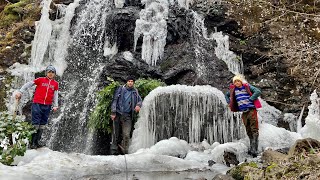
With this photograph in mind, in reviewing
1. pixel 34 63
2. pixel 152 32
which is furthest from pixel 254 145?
pixel 34 63

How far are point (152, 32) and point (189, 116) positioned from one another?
4661 millimetres

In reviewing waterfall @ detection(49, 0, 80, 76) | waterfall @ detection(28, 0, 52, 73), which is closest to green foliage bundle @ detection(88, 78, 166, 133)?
waterfall @ detection(49, 0, 80, 76)

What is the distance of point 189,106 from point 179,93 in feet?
1.46

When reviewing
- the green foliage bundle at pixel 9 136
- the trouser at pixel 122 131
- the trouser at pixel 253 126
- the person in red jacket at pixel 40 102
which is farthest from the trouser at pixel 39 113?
the trouser at pixel 253 126

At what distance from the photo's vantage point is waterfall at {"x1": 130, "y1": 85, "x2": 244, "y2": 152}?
9.57 metres

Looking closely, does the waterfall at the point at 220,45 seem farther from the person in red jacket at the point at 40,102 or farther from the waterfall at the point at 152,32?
the person in red jacket at the point at 40,102

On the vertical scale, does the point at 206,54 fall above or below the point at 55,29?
below

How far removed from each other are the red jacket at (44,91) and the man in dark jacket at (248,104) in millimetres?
3878

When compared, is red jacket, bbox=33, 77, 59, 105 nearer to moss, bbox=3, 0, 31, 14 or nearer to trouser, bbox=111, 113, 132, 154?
trouser, bbox=111, 113, 132, 154

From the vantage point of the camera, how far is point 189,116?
9766 mm

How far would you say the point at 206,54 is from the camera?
13172 mm

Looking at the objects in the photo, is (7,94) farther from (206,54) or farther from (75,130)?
(206,54)

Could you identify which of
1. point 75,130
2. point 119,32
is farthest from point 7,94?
point 119,32

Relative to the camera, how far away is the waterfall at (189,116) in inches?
377
